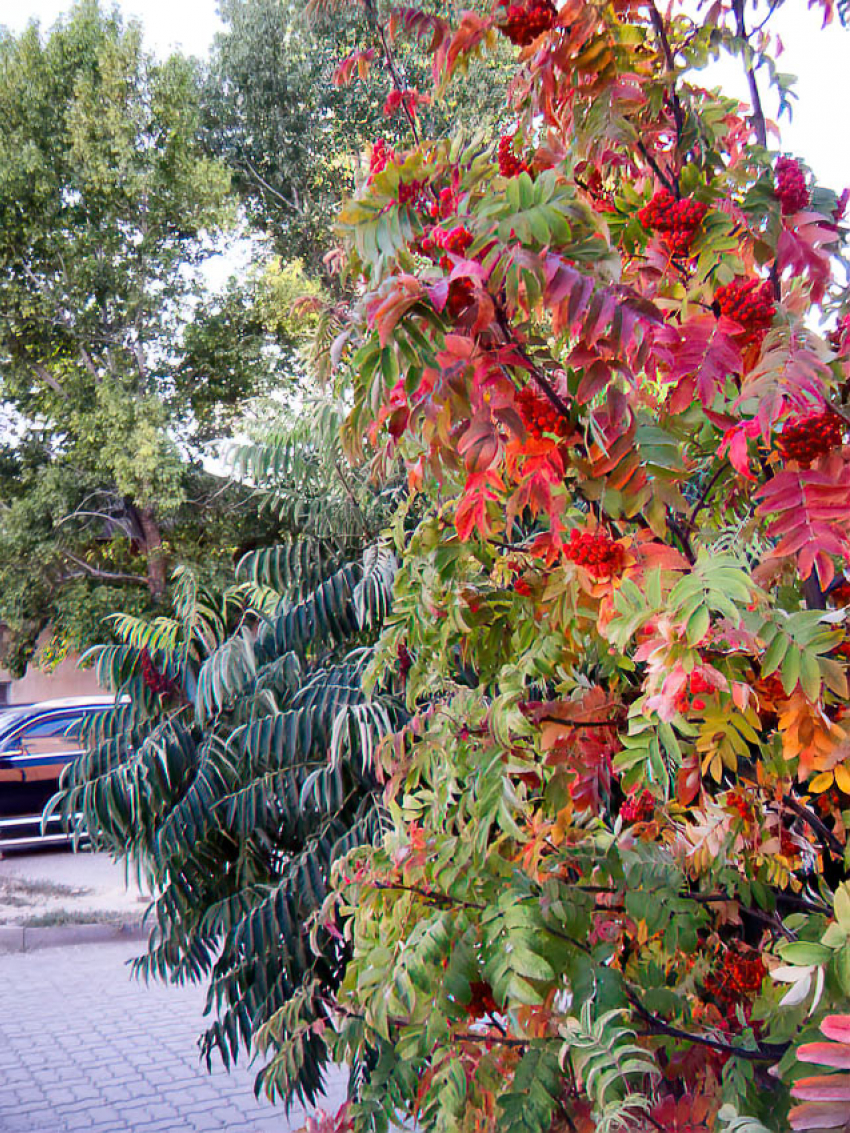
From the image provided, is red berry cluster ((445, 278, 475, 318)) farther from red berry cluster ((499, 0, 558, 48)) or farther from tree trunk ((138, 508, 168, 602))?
tree trunk ((138, 508, 168, 602))

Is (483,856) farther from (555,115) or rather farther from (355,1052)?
(555,115)

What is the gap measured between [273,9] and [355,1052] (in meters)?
21.2


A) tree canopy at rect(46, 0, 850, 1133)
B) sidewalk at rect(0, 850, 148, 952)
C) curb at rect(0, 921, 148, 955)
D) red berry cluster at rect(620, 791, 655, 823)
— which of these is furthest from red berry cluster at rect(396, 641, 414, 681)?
curb at rect(0, 921, 148, 955)

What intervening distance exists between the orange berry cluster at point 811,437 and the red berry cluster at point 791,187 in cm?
38

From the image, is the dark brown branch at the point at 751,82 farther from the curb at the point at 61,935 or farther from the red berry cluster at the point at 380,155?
the curb at the point at 61,935

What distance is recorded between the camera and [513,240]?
A: 4.42 ft

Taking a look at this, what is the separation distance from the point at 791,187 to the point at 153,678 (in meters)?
3.03

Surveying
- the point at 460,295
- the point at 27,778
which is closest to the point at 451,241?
the point at 460,295

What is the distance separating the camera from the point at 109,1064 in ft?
19.3

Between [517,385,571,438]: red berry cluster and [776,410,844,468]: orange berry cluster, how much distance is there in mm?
311

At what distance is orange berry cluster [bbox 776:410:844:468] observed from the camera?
1.33 meters

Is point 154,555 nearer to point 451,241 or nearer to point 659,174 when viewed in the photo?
point 659,174

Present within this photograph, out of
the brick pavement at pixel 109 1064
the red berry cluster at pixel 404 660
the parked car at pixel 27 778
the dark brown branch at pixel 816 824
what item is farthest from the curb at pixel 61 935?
the dark brown branch at pixel 816 824

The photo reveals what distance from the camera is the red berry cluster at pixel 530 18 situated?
1.60 m
